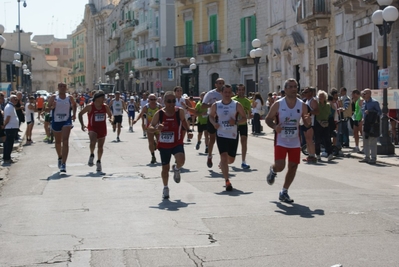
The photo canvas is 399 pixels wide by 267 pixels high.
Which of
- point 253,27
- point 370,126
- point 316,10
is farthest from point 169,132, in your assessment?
→ point 253,27

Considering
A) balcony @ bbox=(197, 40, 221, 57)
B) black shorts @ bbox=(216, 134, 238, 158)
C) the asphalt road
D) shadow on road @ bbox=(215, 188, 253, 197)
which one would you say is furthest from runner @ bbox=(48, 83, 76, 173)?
balcony @ bbox=(197, 40, 221, 57)

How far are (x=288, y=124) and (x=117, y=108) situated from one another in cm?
1773

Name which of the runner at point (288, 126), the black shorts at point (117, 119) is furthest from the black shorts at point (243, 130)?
the black shorts at point (117, 119)

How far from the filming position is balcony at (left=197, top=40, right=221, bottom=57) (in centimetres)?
5094

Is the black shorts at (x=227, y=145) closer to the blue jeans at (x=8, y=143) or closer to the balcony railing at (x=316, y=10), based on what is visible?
the blue jeans at (x=8, y=143)

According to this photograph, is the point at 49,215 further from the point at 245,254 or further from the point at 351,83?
the point at 351,83

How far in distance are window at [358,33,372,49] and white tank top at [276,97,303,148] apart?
18.2 metres

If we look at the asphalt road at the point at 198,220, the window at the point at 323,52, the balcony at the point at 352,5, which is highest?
the balcony at the point at 352,5

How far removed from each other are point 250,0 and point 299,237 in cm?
3993

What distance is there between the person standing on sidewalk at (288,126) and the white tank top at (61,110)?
20.6ft

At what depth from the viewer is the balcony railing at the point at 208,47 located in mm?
50938

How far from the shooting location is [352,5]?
27.7 meters

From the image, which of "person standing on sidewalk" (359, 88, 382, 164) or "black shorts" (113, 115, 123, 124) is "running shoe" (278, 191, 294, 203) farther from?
"black shorts" (113, 115, 123, 124)

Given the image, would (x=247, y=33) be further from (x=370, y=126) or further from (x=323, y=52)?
(x=370, y=126)
